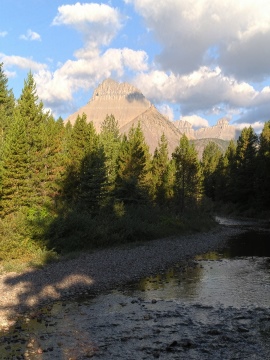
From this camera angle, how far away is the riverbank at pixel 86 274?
17.2 meters

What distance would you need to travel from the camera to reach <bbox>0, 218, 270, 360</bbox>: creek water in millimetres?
11930

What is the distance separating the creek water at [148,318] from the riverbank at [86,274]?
3.31ft

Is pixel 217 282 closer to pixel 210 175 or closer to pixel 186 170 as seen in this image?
pixel 186 170

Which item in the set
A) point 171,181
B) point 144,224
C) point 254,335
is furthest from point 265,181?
point 254,335

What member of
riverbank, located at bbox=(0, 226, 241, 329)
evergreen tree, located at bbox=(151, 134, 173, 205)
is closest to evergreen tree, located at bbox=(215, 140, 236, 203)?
evergreen tree, located at bbox=(151, 134, 173, 205)

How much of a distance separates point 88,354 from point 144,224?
26.0m

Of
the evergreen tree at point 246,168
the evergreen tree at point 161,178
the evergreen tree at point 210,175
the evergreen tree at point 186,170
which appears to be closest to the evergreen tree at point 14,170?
the evergreen tree at point 161,178

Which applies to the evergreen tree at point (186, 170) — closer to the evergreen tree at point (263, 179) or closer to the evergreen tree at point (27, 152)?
the evergreen tree at point (263, 179)

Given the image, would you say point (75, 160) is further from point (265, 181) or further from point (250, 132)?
point (250, 132)

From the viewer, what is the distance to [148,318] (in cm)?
1512

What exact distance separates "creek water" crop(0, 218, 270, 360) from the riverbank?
1008mm

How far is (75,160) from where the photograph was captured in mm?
44125

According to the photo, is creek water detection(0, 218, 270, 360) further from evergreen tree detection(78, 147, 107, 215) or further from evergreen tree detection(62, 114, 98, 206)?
evergreen tree detection(62, 114, 98, 206)

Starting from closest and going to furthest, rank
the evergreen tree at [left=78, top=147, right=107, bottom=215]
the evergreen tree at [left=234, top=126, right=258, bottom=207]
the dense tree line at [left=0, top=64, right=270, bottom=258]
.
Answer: the dense tree line at [left=0, top=64, right=270, bottom=258] < the evergreen tree at [left=78, top=147, right=107, bottom=215] < the evergreen tree at [left=234, top=126, right=258, bottom=207]
